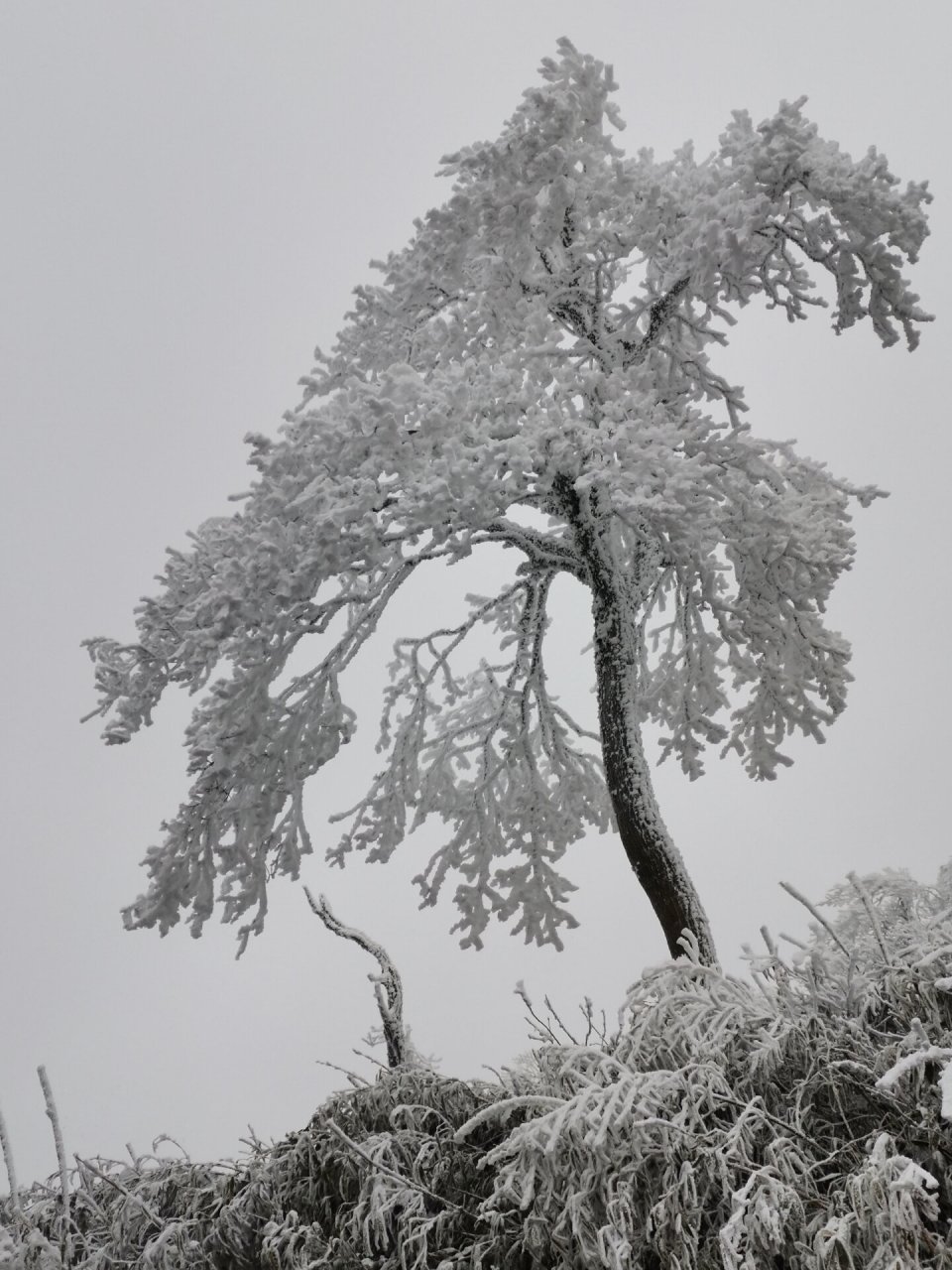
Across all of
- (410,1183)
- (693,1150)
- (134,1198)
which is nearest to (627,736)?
(410,1183)

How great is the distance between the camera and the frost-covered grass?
3.06m

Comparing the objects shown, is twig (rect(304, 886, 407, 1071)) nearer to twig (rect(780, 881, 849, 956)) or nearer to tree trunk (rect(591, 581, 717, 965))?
tree trunk (rect(591, 581, 717, 965))

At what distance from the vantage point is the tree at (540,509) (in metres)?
6.96

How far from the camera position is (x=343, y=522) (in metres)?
6.65

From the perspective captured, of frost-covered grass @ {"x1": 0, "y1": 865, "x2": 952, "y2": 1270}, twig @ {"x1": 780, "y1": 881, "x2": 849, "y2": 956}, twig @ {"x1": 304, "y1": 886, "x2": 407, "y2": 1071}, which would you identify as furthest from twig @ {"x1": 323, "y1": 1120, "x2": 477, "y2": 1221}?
twig @ {"x1": 304, "y1": 886, "x2": 407, "y2": 1071}

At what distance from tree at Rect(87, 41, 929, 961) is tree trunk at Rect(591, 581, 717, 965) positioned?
0.02m

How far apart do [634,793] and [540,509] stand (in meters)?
2.63

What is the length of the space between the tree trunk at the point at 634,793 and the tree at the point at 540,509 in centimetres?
2

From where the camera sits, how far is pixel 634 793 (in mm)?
8312

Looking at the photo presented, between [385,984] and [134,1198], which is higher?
[385,984]

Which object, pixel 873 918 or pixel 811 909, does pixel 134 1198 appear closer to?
pixel 811 909

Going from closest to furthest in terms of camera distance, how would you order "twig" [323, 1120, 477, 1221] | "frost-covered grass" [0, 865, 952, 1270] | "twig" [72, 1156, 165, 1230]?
"frost-covered grass" [0, 865, 952, 1270], "twig" [323, 1120, 477, 1221], "twig" [72, 1156, 165, 1230]

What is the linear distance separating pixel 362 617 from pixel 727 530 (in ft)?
10.1

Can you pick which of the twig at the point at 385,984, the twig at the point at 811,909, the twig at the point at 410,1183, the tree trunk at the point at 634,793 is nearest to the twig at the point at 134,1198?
the twig at the point at 410,1183
